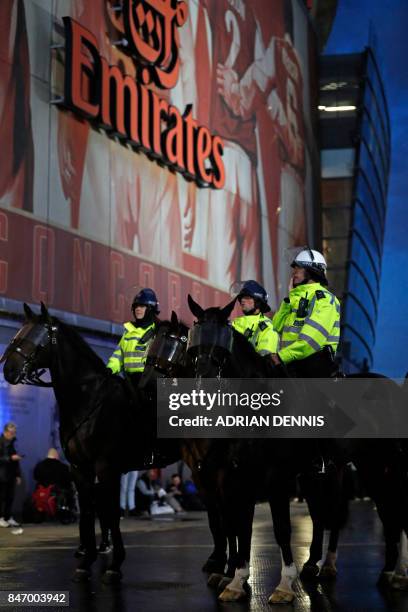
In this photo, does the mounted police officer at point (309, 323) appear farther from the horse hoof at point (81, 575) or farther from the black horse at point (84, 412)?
the horse hoof at point (81, 575)

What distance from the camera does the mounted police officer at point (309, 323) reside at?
1009cm

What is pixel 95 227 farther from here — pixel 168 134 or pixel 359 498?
pixel 359 498

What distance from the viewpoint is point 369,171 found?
63.7 metres

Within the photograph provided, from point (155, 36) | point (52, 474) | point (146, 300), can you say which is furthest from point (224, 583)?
point (155, 36)

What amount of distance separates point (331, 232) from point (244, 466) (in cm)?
5238

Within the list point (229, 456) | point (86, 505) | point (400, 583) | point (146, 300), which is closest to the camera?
point (229, 456)

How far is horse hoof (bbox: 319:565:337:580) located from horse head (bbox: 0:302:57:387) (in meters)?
3.63

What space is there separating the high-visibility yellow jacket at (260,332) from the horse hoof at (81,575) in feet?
9.31

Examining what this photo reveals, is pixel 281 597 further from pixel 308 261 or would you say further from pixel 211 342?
pixel 308 261

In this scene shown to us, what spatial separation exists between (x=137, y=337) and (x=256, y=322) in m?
2.67

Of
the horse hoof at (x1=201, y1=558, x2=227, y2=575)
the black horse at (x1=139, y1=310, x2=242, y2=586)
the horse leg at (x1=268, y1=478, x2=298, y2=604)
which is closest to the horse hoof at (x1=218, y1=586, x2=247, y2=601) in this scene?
the horse leg at (x1=268, y1=478, x2=298, y2=604)

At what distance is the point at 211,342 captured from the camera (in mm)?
8938

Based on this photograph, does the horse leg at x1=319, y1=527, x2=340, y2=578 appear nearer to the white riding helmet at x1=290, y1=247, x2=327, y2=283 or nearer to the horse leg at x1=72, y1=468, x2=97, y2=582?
the horse leg at x1=72, y1=468, x2=97, y2=582

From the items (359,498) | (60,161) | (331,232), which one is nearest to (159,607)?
(60,161)
